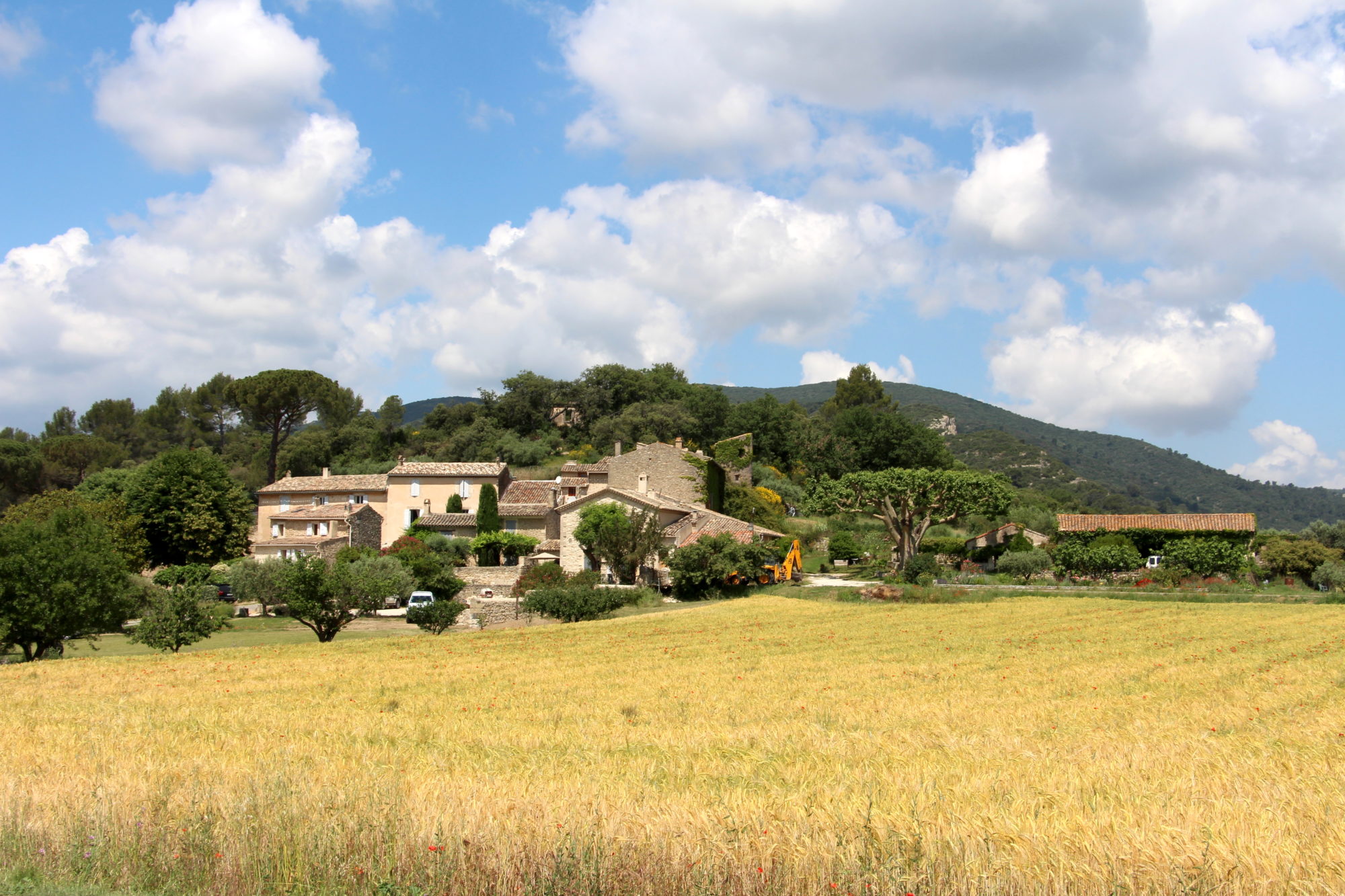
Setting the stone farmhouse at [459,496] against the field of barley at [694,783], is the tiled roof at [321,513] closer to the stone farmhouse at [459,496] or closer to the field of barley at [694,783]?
the stone farmhouse at [459,496]

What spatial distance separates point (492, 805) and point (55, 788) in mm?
4356

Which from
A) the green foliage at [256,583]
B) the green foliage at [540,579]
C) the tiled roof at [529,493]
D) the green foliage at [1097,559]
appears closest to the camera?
the green foliage at [540,579]

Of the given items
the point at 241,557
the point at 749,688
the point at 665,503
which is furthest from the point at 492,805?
the point at 241,557

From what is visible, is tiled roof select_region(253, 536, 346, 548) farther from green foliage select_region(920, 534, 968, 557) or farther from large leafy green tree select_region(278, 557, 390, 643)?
green foliage select_region(920, 534, 968, 557)

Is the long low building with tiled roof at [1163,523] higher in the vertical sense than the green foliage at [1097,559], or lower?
higher

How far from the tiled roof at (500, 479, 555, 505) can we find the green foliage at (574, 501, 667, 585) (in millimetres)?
11483

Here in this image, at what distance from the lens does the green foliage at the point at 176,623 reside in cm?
3322

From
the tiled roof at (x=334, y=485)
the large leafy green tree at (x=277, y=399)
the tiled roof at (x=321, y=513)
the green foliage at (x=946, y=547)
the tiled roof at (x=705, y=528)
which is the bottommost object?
the green foliage at (x=946, y=547)

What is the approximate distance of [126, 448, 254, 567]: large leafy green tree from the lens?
6406cm

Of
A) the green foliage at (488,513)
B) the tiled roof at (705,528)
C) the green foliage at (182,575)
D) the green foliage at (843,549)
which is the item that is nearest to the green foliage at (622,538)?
the tiled roof at (705,528)

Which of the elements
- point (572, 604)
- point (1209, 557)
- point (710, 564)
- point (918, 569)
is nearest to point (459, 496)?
point (710, 564)

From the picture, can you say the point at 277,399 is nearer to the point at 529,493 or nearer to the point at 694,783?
the point at 529,493

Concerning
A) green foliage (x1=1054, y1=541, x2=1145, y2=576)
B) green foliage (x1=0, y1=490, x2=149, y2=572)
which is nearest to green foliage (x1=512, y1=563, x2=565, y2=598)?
green foliage (x1=0, y1=490, x2=149, y2=572)

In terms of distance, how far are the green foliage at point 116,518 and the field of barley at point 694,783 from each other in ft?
144
